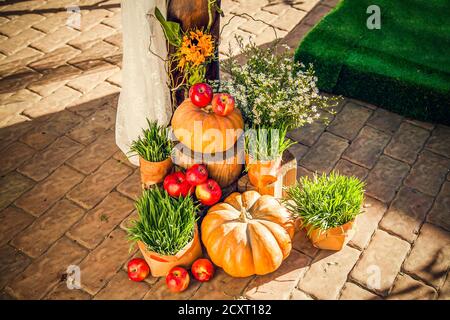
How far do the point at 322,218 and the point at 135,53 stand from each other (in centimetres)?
222

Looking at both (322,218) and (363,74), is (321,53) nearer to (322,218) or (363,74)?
(363,74)

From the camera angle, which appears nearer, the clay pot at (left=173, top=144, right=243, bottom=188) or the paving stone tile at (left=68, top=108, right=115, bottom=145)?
the clay pot at (left=173, top=144, right=243, bottom=188)

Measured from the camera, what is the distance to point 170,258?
3756 millimetres

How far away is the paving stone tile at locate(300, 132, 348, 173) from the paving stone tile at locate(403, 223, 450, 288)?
45.8 inches

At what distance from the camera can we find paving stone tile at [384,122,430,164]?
5000 millimetres

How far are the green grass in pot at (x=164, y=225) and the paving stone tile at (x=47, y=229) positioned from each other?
1008 mm

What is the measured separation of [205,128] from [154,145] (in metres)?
0.56

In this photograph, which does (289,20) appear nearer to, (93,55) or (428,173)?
(93,55)

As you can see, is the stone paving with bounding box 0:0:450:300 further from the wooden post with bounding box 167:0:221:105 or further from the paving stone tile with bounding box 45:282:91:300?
the wooden post with bounding box 167:0:221:105

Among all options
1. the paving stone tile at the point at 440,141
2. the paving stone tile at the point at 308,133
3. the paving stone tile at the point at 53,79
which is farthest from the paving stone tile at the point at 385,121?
the paving stone tile at the point at 53,79

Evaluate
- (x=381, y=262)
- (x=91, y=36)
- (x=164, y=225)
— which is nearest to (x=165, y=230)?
(x=164, y=225)

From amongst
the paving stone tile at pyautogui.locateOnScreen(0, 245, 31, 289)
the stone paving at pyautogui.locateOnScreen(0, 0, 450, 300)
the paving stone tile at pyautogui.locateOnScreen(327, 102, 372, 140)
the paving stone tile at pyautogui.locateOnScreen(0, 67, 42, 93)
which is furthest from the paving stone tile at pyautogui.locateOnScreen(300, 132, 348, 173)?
the paving stone tile at pyautogui.locateOnScreen(0, 67, 42, 93)

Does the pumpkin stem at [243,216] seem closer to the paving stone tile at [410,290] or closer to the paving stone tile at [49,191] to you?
the paving stone tile at [410,290]
